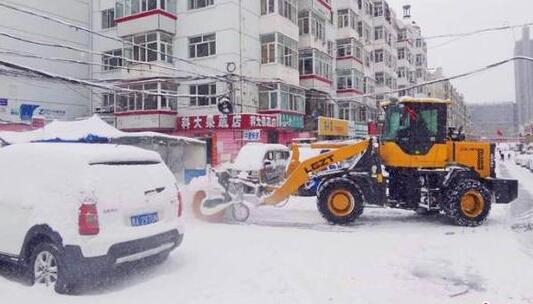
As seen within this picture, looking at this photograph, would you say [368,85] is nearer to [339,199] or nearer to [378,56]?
[378,56]

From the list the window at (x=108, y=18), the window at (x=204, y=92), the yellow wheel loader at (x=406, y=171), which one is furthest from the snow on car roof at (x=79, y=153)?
Answer: the window at (x=108, y=18)

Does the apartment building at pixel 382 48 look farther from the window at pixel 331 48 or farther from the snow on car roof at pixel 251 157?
the snow on car roof at pixel 251 157

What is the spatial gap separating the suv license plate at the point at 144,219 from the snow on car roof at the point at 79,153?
721 mm

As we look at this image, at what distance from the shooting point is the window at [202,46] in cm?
2773

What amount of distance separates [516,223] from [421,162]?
7.95ft

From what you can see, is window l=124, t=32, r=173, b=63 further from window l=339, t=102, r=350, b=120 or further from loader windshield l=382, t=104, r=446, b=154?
loader windshield l=382, t=104, r=446, b=154

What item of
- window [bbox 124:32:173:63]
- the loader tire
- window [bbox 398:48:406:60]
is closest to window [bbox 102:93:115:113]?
window [bbox 124:32:173:63]

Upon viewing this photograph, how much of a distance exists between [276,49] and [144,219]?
23684 millimetres

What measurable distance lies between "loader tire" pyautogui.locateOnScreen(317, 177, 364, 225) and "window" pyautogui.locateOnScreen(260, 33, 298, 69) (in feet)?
62.3

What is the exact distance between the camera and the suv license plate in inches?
226

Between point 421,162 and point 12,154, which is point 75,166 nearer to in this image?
point 12,154

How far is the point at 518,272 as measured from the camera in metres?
6.36

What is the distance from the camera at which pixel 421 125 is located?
10.8 meters

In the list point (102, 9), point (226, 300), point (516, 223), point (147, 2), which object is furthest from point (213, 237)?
point (102, 9)
